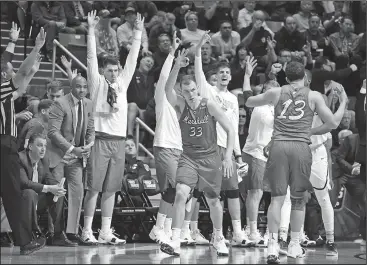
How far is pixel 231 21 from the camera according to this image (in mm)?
15914

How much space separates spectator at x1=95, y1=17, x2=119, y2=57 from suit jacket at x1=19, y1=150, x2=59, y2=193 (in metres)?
4.16

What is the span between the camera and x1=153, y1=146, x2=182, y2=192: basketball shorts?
972 cm

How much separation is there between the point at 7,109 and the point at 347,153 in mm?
5216

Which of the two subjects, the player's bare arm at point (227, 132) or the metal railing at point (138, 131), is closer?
the player's bare arm at point (227, 132)

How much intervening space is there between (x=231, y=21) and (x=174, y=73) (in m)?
6.99

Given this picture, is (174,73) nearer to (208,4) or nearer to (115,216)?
(115,216)

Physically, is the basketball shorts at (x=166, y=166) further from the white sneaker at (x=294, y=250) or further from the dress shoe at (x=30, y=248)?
the dress shoe at (x=30, y=248)

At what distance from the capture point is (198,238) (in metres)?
10.3

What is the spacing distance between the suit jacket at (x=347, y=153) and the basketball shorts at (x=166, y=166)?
2828 millimetres

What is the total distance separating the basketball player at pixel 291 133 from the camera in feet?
27.2

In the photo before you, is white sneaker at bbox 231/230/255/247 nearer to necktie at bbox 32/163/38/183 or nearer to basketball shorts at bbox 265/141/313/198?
basketball shorts at bbox 265/141/313/198

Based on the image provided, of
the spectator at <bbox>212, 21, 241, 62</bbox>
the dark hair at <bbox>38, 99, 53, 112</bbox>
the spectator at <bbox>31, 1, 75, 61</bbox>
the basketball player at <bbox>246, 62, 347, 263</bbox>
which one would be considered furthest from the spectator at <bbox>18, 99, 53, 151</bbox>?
the spectator at <bbox>212, 21, 241, 62</bbox>

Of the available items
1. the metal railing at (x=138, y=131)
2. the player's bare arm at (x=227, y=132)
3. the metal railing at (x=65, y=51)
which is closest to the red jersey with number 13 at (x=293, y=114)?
the player's bare arm at (x=227, y=132)

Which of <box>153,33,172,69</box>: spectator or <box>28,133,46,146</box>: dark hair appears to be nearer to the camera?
<box>28,133,46,146</box>: dark hair
